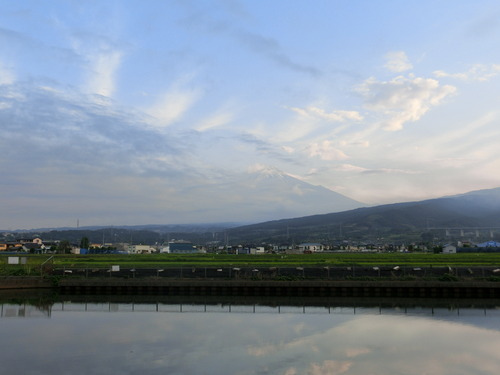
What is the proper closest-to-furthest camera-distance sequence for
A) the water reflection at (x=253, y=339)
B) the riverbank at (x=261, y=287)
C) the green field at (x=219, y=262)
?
the water reflection at (x=253, y=339), the riverbank at (x=261, y=287), the green field at (x=219, y=262)

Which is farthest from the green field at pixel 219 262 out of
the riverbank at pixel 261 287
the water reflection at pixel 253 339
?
the water reflection at pixel 253 339

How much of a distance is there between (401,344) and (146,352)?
11.5 meters

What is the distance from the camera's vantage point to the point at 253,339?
70.3ft

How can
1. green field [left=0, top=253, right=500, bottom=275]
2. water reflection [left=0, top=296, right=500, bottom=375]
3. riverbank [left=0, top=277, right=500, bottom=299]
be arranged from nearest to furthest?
water reflection [left=0, top=296, right=500, bottom=375]
riverbank [left=0, top=277, right=500, bottom=299]
green field [left=0, top=253, right=500, bottom=275]

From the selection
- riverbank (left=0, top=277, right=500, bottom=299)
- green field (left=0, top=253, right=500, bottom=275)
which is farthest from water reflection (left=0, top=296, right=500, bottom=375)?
green field (left=0, top=253, right=500, bottom=275)

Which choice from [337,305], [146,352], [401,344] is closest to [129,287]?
[337,305]

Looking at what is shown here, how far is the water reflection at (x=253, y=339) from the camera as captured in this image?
16.9 metres

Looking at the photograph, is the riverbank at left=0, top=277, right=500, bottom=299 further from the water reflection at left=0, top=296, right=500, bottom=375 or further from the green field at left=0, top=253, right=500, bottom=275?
the green field at left=0, top=253, right=500, bottom=275

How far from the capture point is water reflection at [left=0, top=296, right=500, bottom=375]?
1686 cm

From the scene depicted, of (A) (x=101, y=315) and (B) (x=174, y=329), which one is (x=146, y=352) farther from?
(A) (x=101, y=315)

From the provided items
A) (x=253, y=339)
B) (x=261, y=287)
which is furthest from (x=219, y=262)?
(x=253, y=339)

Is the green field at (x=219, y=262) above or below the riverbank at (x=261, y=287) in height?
above

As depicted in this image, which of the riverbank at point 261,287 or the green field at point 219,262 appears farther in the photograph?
the green field at point 219,262

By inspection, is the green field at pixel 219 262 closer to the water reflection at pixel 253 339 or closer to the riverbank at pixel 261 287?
the riverbank at pixel 261 287
